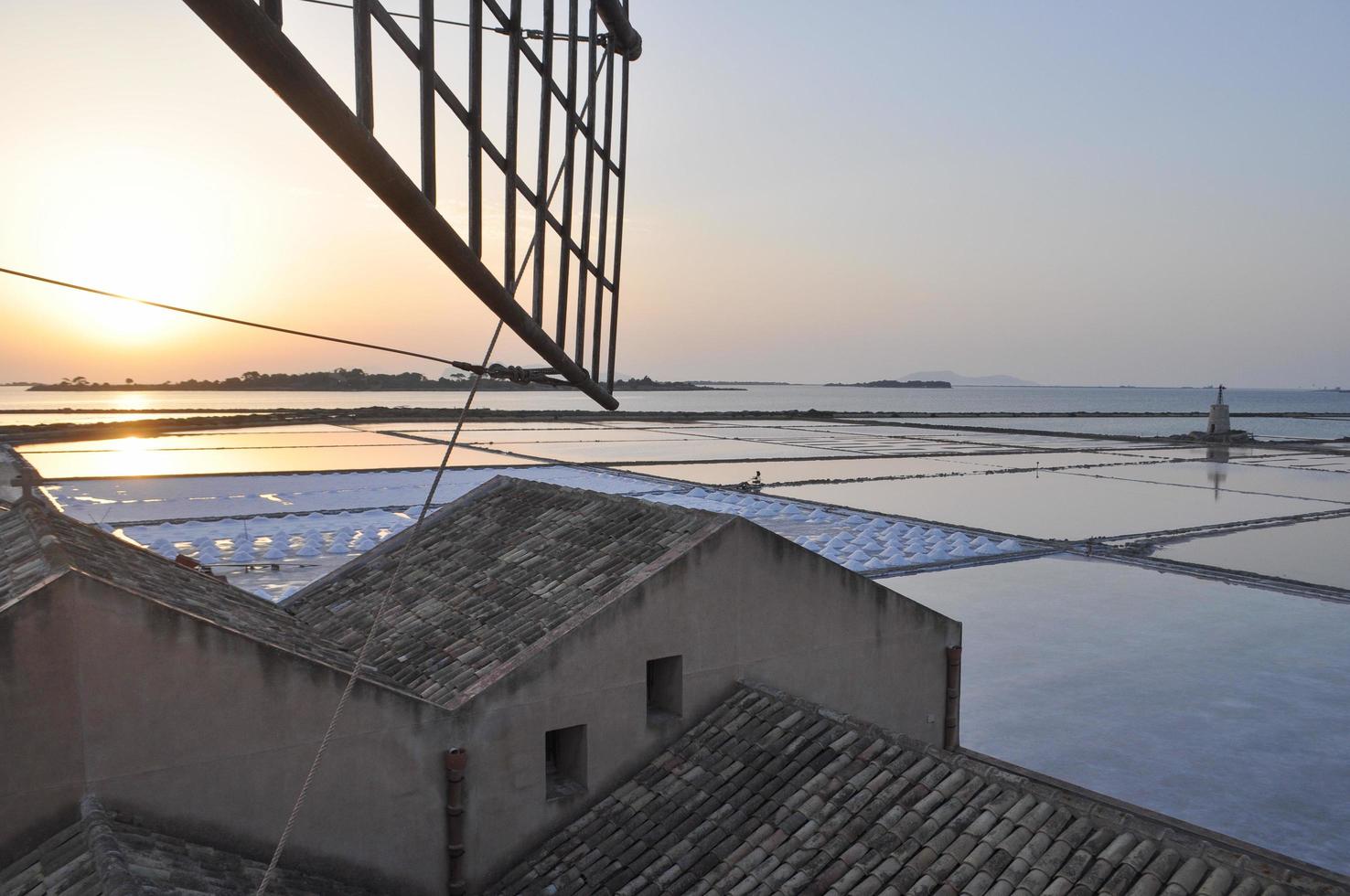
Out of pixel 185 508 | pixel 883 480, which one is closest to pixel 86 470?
pixel 185 508

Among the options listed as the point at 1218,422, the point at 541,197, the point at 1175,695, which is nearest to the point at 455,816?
the point at 541,197

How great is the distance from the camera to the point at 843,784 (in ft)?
22.3

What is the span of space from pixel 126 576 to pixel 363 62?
523cm

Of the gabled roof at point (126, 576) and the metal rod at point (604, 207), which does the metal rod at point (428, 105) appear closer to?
the metal rod at point (604, 207)

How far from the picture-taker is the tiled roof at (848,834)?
559cm

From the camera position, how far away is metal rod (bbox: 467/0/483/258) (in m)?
2.90

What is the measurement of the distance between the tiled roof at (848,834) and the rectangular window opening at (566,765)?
240 mm

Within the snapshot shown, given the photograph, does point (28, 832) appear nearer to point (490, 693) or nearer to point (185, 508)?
point (490, 693)

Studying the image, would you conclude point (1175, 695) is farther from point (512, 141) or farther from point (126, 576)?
point (512, 141)

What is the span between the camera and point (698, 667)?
7859 mm

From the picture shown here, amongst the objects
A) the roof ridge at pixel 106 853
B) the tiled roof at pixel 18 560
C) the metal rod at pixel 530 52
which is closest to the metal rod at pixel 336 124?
the metal rod at pixel 530 52

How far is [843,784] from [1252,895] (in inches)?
97.3

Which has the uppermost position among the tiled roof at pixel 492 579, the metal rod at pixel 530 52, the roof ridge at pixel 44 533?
the metal rod at pixel 530 52

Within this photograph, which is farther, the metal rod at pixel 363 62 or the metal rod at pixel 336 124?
the metal rod at pixel 363 62
